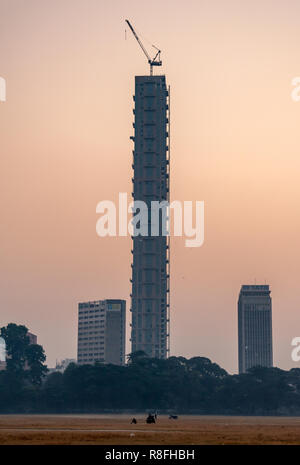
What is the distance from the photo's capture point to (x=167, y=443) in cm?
9712
